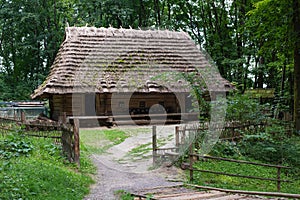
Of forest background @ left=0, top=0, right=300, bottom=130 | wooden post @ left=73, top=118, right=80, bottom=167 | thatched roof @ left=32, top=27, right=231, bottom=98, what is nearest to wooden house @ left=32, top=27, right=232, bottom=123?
thatched roof @ left=32, top=27, right=231, bottom=98

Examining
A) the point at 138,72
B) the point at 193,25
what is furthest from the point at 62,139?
the point at 193,25

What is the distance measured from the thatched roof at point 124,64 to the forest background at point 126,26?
4.28 meters

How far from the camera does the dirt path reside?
302 inches

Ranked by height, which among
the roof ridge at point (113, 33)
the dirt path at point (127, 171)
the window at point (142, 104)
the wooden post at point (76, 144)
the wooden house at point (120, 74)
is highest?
the roof ridge at point (113, 33)

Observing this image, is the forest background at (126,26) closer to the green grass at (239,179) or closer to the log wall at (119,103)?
the log wall at (119,103)

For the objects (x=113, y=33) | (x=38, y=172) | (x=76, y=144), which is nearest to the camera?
(x=38, y=172)

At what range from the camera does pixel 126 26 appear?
28812 mm

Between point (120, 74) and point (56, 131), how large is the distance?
6.24 meters

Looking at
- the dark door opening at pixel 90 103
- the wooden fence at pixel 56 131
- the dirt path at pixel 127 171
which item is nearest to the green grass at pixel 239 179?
the dirt path at pixel 127 171

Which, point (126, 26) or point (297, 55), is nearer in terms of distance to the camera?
point (297, 55)

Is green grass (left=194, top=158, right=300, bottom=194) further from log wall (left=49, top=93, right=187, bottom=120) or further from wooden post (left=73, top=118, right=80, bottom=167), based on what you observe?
log wall (left=49, top=93, right=187, bottom=120)

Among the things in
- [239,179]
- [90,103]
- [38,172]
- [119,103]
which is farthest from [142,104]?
[38,172]

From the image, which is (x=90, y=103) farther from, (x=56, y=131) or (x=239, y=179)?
(x=239, y=179)

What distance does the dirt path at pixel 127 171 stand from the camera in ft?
25.1
